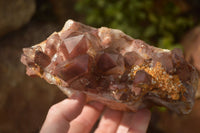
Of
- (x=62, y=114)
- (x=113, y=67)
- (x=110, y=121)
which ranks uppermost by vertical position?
(x=113, y=67)

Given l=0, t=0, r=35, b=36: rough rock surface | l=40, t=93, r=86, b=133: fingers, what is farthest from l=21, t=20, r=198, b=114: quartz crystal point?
l=0, t=0, r=35, b=36: rough rock surface

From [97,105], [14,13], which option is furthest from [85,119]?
[14,13]

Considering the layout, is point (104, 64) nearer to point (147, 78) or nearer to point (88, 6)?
point (147, 78)

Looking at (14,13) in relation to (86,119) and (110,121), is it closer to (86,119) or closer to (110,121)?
(86,119)

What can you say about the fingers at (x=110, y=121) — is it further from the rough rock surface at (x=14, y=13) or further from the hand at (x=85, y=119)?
the rough rock surface at (x=14, y=13)

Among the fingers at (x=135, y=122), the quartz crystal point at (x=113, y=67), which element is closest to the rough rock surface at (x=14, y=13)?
the quartz crystal point at (x=113, y=67)
